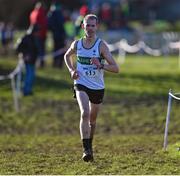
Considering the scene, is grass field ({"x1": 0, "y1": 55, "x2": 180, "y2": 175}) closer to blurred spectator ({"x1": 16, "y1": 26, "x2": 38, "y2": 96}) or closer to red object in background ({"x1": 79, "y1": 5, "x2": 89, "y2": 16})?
blurred spectator ({"x1": 16, "y1": 26, "x2": 38, "y2": 96})

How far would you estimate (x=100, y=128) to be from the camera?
574 inches

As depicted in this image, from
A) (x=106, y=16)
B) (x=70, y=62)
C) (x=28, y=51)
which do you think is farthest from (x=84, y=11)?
(x=106, y=16)

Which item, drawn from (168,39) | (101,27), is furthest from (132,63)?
(101,27)

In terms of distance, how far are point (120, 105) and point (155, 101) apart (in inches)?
39.5

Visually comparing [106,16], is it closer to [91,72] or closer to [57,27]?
[57,27]

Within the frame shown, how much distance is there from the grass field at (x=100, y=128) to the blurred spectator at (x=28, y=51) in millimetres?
476

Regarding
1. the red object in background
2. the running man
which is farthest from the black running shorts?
the red object in background

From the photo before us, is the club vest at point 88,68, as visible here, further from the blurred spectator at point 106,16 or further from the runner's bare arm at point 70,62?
the blurred spectator at point 106,16

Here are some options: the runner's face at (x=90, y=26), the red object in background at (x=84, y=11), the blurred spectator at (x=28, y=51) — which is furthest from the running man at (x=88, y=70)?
the red object in background at (x=84, y=11)

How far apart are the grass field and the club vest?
105 cm

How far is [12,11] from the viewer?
4112cm

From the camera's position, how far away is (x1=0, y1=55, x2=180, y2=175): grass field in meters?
8.97

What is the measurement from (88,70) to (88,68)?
0.03 metres

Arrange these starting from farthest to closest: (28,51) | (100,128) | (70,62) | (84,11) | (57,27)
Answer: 1. (57,27)
2. (84,11)
3. (28,51)
4. (100,128)
5. (70,62)
